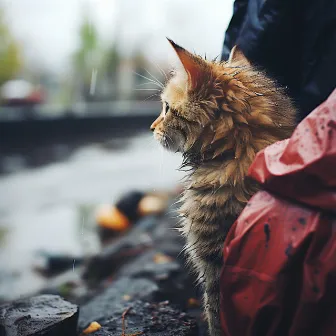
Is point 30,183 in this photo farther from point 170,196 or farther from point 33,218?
point 170,196

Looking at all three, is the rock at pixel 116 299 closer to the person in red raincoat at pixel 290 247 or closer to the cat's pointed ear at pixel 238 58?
the person in red raincoat at pixel 290 247

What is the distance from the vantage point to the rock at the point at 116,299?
2.18 meters

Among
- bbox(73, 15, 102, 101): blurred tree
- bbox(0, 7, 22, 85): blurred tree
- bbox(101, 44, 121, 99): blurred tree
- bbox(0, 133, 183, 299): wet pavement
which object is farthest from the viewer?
bbox(101, 44, 121, 99): blurred tree

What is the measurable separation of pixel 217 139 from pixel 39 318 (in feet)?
3.69

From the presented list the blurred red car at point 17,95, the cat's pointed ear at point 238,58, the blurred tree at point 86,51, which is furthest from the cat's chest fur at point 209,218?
the blurred tree at point 86,51

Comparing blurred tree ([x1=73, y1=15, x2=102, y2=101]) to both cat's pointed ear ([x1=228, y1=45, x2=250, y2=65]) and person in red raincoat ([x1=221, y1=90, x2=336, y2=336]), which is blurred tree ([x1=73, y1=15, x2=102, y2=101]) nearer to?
cat's pointed ear ([x1=228, y1=45, x2=250, y2=65])

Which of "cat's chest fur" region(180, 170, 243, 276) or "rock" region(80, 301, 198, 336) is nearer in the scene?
"cat's chest fur" region(180, 170, 243, 276)

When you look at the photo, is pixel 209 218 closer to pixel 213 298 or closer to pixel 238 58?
pixel 213 298

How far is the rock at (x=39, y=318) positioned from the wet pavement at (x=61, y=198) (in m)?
0.85

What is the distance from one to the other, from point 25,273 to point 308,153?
141 inches

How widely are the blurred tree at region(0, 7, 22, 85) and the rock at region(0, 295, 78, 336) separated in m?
18.0

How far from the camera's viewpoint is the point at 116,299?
246cm

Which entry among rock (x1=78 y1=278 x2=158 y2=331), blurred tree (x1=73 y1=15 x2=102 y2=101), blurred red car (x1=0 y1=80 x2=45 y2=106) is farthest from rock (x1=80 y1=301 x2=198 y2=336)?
blurred tree (x1=73 y1=15 x2=102 y2=101)

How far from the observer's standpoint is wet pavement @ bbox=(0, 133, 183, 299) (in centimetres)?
418
